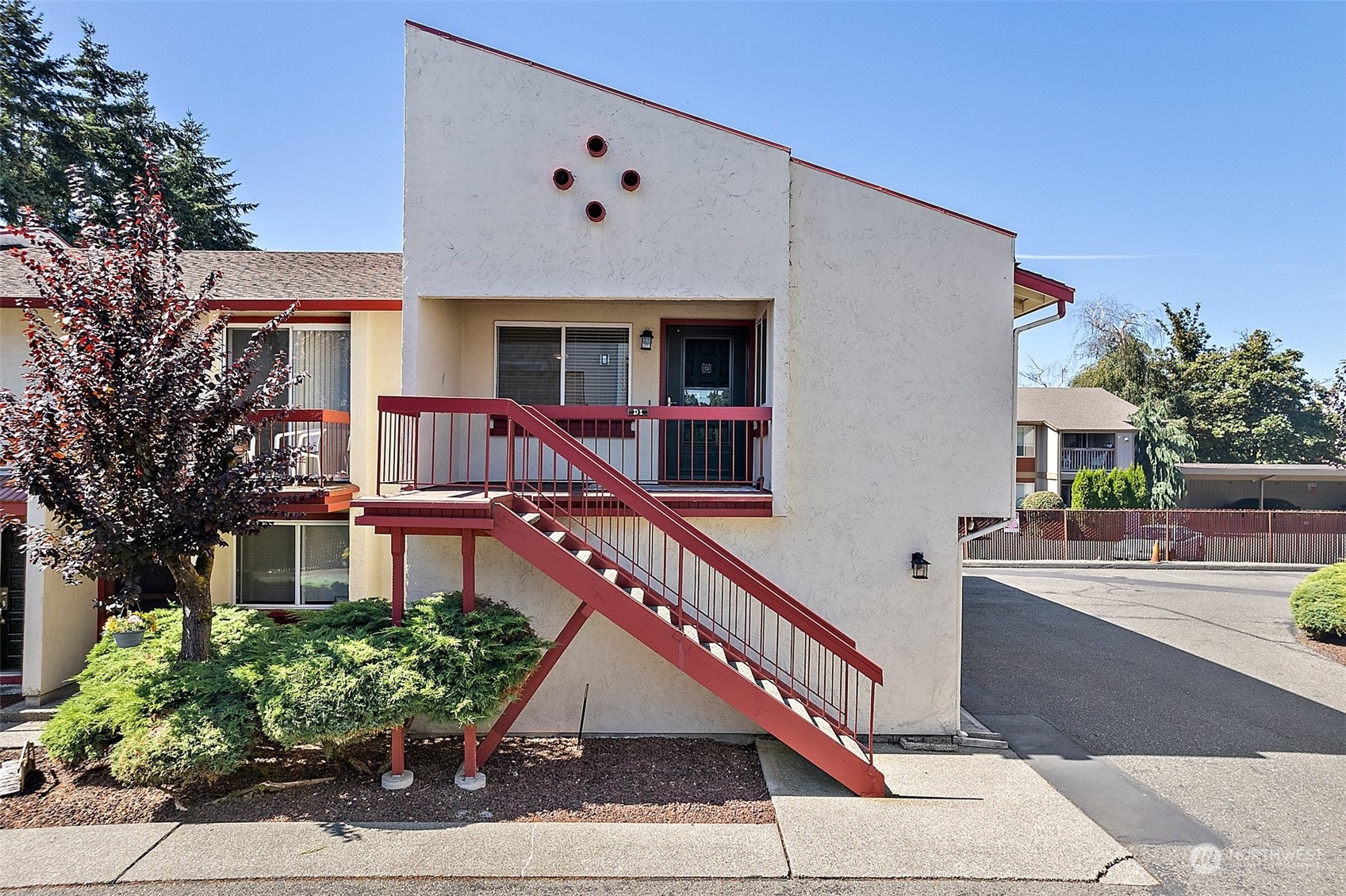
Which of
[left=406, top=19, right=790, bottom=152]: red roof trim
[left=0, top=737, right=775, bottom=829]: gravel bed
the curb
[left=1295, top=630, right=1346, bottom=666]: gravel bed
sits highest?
[left=406, top=19, right=790, bottom=152]: red roof trim

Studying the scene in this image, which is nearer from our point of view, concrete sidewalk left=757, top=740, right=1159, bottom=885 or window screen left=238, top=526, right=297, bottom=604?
concrete sidewalk left=757, top=740, right=1159, bottom=885

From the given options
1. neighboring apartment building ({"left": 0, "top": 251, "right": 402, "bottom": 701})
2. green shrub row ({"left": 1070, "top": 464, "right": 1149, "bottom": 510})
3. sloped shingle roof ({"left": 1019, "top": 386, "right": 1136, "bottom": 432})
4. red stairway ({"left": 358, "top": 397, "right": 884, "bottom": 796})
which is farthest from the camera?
sloped shingle roof ({"left": 1019, "top": 386, "right": 1136, "bottom": 432})

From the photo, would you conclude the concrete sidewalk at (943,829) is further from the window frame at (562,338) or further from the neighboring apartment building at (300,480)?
the neighboring apartment building at (300,480)

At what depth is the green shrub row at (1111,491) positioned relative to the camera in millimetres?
24703

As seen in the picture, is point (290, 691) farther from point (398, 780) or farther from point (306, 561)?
point (306, 561)

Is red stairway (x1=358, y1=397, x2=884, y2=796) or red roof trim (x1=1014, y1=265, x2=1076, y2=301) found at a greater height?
red roof trim (x1=1014, y1=265, x2=1076, y2=301)

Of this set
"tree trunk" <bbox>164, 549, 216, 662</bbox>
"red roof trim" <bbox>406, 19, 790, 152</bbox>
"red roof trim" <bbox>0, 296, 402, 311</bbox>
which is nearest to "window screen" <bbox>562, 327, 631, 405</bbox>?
"red roof trim" <bbox>0, 296, 402, 311</bbox>

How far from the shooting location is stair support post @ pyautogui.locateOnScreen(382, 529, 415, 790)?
5.90 meters

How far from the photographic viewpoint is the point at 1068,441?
2955 cm

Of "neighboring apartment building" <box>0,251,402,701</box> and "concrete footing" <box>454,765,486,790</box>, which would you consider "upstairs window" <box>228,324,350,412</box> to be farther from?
"concrete footing" <box>454,765,486,790</box>

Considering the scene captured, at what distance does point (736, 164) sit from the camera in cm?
718

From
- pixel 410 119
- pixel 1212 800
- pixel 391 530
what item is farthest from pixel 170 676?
pixel 1212 800

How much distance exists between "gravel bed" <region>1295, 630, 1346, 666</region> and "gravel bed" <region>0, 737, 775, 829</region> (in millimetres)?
10690

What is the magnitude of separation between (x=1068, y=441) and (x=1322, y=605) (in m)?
18.8
